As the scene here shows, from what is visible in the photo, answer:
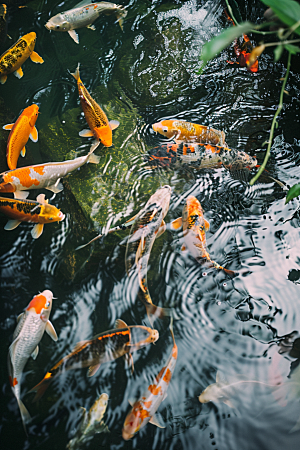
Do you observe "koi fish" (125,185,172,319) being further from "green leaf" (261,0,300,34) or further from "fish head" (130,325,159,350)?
"green leaf" (261,0,300,34)

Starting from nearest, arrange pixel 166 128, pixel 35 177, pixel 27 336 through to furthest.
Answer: pixel 27 336
pixel 35 177
pixel 166 128

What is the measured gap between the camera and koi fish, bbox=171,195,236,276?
107 inches

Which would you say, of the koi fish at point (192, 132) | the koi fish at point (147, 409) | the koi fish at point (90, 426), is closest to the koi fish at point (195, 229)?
the koi fish at point (192, 132)

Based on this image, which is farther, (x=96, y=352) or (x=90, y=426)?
(x=96, y=352)

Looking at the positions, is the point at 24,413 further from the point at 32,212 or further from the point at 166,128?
the point at 166,128

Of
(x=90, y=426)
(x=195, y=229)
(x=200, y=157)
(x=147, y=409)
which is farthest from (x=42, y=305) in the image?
(x=200, y=157)

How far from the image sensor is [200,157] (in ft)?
10.3

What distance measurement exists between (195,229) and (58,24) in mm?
3204

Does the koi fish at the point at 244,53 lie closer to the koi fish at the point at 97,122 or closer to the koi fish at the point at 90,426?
the koi fish at the point at 97,122

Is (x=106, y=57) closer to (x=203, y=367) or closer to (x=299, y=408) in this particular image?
(x=203, y=367)

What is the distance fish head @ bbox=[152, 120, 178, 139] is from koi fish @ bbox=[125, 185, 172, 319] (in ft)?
2.97

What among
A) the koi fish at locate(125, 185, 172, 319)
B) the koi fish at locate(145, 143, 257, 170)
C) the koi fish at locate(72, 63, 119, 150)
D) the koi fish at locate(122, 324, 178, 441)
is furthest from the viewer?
the koi fish at locate(72, 63, 119, 150)

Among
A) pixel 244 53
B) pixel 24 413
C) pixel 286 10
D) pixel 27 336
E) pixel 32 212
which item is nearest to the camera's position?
pixel 286 10

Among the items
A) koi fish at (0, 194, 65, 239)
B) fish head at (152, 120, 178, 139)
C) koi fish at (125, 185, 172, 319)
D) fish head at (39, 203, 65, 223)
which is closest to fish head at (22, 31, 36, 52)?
fish head at (152, 120, 178, 139)
